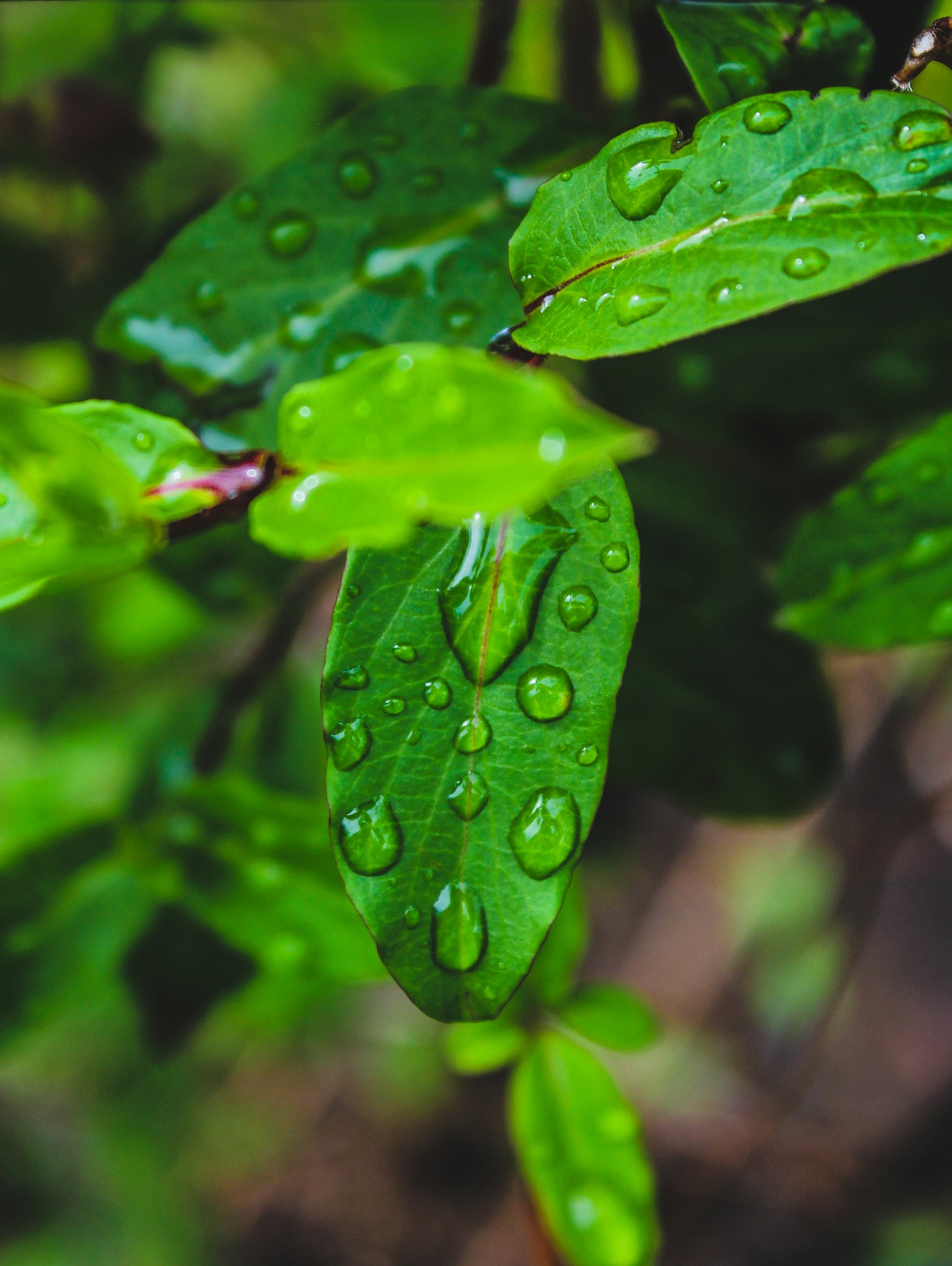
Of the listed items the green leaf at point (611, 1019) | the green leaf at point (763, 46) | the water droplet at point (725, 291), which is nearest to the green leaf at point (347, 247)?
the green leaf at point (763, 46)

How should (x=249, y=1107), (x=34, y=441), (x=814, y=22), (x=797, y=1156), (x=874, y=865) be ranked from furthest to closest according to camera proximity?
(x=249, y=1107)
(x=797, y=1156)
(x=874, y=865)
(x=814, y=22)
(x=34, y=441)

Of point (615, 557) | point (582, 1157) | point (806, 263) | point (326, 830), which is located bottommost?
point (582, 1157)

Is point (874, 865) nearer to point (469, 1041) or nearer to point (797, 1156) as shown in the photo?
point (797, 1156)

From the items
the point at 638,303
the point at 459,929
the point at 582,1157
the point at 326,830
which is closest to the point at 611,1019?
the point at 582,1157

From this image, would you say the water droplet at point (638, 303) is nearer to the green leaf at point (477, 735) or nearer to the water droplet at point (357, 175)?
the green leaf at point (477, 735)

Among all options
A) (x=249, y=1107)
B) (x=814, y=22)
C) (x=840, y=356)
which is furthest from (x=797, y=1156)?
(x=814, y=22)

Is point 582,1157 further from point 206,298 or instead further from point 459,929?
point 206,298

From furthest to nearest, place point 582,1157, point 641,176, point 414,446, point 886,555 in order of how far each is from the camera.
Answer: point 582,1157
point 886,555
point 641,176
point 414,446
